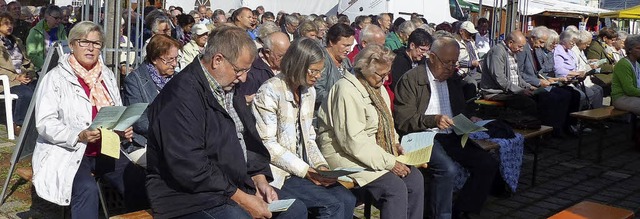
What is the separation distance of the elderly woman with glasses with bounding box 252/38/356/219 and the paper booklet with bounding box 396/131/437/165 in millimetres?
508

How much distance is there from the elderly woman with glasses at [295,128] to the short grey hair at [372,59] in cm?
48

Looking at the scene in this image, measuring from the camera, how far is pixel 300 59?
4.28 m

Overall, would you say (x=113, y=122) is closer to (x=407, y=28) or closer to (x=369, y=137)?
(x=369, y=137)

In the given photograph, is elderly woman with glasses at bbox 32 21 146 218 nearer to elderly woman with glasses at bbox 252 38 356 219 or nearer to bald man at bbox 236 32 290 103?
elderly woman with glasses at bbox 252 38 356 219

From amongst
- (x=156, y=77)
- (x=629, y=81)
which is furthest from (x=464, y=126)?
(x=629, y=81)

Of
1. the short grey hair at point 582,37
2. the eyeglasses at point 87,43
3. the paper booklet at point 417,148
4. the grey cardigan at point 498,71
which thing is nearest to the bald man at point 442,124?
the paper booklet at point 417,148

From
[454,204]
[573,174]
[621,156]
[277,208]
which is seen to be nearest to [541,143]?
[621,156]

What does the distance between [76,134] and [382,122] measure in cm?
183

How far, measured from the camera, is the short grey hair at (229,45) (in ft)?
11.3

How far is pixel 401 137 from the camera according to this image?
5.41 metres

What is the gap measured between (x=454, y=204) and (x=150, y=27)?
205 inches

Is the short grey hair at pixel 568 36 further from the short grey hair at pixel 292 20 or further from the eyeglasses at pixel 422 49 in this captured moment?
the short grey hair at pixel 292 20

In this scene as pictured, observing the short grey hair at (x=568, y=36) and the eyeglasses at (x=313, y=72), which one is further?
the short grey hair at (x=568, y=36)

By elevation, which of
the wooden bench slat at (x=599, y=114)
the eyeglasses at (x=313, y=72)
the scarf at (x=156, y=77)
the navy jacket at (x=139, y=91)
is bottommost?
the wooden bench slat at (x=599, y=114)
